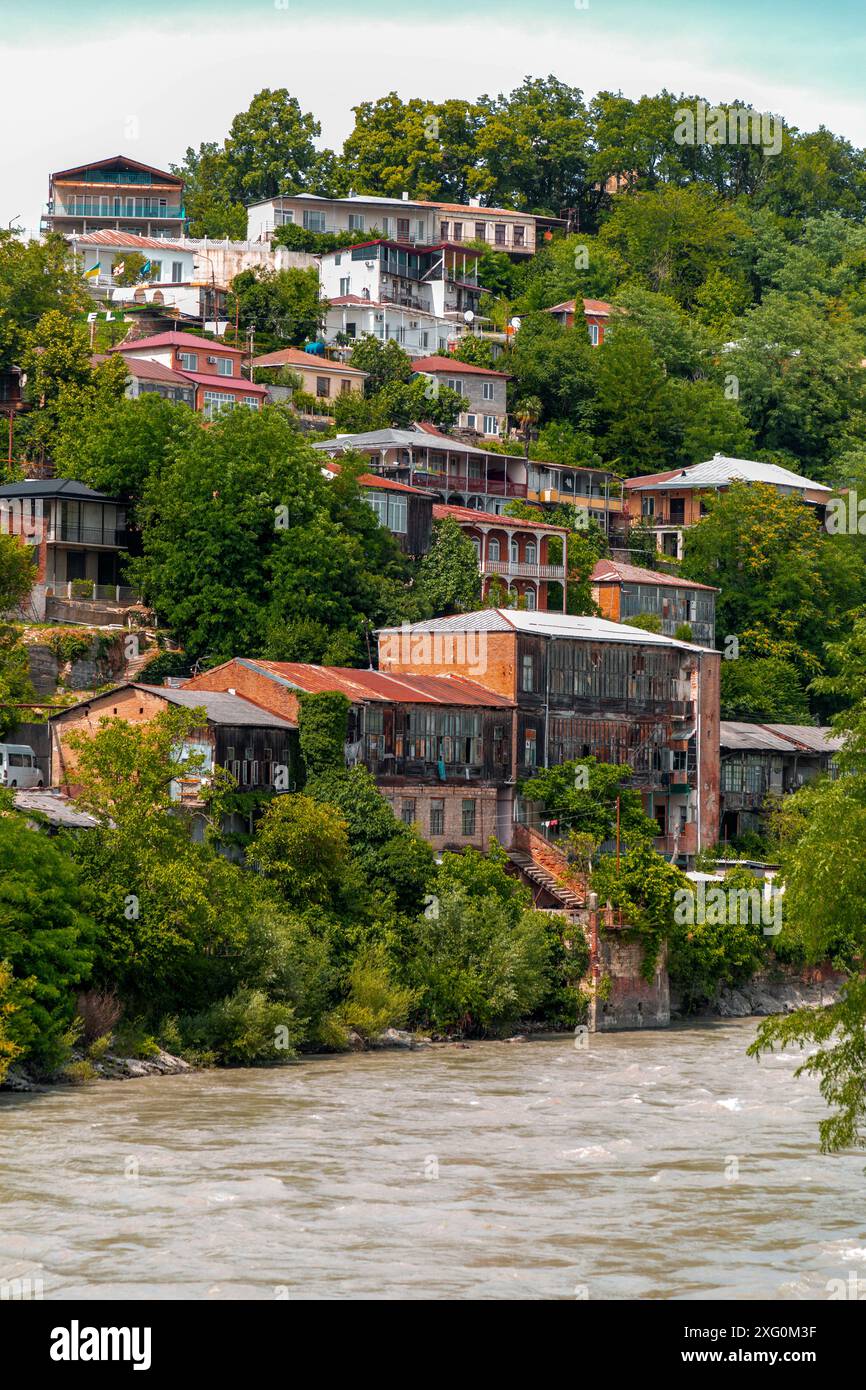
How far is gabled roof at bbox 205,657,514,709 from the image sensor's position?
56.2 metres

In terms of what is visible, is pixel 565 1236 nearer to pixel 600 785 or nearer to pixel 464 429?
pixel 600 785

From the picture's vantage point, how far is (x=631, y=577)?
77.4 m

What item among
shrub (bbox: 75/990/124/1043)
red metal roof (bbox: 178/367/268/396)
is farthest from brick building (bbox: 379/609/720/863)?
red metal roof (bbox: 178/367/268/396)

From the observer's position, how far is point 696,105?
133 meters

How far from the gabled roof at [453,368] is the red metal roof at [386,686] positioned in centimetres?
3580

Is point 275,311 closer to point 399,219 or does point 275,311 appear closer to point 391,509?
point 399,219

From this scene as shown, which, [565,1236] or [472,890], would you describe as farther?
[472,890]

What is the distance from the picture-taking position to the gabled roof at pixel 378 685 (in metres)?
56.2

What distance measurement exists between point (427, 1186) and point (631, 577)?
47191mm

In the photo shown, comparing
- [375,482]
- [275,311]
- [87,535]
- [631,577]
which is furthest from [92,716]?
[275,311]

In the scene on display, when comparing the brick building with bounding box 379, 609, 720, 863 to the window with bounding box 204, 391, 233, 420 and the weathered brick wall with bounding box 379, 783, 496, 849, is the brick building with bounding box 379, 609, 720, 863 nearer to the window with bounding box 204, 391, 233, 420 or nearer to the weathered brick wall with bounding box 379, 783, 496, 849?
the weathered brick wall with bounding box 379, 783, 496, 849

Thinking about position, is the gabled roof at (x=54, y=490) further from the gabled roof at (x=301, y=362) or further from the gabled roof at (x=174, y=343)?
the gabled roof at (x=301, y=362)
